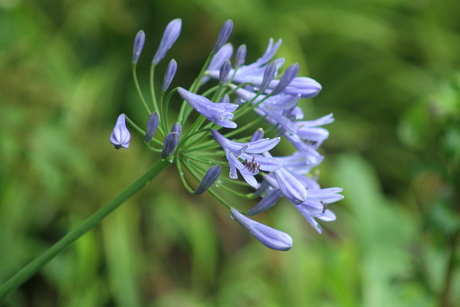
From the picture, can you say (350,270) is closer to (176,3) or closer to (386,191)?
(386,191)

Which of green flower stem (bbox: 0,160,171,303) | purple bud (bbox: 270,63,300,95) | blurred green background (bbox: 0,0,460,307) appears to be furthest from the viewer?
blurred green background (bbox: 0,0,460,307)

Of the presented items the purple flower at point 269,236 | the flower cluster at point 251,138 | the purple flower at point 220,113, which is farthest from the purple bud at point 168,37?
the purple flower at point 269,236

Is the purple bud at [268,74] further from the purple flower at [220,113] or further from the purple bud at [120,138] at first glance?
the purple bud at [120,138]

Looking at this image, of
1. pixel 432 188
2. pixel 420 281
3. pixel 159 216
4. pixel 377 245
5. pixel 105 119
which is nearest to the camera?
pixel 420 281

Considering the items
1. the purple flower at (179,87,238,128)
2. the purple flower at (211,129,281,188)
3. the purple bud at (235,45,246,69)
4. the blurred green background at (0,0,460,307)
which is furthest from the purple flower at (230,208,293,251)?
the blurred green background at (0,0,460,307)

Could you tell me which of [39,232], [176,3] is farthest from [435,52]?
[39,232]

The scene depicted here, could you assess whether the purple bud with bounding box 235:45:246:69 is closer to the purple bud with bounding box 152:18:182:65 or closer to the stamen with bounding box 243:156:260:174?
the purple bud with bounding box 152:18:182:65

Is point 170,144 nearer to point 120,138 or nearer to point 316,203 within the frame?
point 120,138
